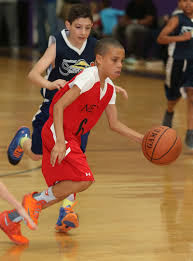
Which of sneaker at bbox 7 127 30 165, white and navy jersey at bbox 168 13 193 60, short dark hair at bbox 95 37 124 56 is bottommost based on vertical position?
sneaker at bbox 7 127 30 165

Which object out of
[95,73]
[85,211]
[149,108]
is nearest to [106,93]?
[95,73]

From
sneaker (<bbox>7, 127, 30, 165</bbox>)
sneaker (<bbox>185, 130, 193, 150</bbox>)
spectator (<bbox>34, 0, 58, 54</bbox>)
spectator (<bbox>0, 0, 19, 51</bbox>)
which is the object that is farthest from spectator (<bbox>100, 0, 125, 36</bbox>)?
sneaker (<bbox>7, 127, 30, 165</bbox>)

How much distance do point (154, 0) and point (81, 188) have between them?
12.5m

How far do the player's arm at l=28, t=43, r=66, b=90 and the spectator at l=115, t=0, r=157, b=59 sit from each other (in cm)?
984

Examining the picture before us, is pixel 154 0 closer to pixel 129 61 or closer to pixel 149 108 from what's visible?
pixel 129 61

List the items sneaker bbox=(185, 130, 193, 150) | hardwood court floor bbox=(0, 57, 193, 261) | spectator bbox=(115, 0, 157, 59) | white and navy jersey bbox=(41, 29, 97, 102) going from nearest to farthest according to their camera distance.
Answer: hardwood court floor bbox=(0, 57, 193, 261) < white and navy jersey bbox=(41, 29, 97, 102) < sneaker bbox=(185, 130, 193, 150) < spectator bbox=(115, 0, 157, 59)

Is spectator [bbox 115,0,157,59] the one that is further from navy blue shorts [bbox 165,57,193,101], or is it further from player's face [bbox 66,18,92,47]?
player's face [bbox 66,18,92,47]

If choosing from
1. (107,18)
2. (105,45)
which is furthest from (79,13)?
(107,18)

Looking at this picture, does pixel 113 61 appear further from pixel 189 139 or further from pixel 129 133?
pixel 189 139

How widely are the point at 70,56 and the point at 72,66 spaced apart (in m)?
0.08

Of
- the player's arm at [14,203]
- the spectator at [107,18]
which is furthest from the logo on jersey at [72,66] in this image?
the spectator at [107,18]

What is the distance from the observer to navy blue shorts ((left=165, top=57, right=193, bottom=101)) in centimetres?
644

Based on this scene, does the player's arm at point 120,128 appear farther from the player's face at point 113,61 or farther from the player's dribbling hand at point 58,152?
the player's dribbling hand at point 58,152

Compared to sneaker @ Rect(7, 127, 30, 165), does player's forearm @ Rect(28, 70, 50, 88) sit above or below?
above
